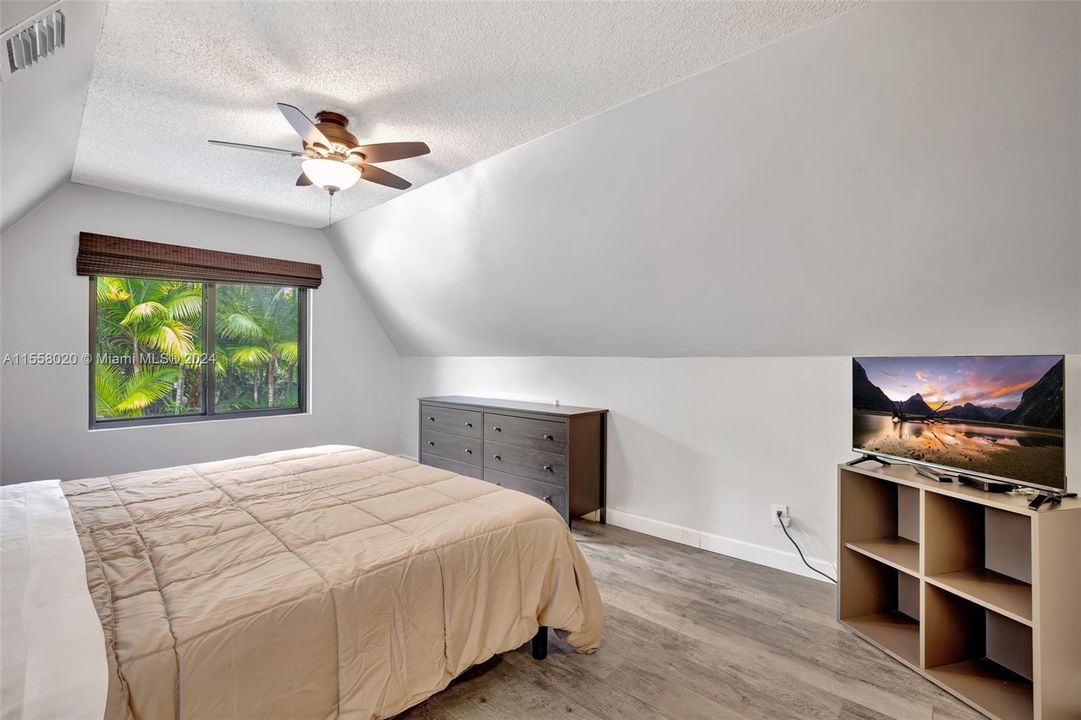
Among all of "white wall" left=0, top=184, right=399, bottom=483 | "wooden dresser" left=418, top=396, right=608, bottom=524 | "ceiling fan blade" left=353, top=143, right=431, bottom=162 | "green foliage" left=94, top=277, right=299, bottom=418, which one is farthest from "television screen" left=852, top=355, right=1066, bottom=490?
"green foliage" left=94, top=277, right=299, bottom=418

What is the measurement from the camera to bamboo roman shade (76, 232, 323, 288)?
353 centimetres

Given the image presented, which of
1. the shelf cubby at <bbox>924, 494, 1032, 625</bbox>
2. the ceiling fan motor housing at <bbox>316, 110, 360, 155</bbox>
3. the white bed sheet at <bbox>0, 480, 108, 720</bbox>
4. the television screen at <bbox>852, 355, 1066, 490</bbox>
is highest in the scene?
the ceiling fan motor housing at <bbox>316, 110, 360, 155</bbox>

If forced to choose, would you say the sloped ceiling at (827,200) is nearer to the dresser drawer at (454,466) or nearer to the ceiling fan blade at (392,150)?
the ceiling fan blade at (392,150)

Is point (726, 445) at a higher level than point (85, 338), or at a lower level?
lower

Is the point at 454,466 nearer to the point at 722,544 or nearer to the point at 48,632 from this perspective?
the point at 722,544

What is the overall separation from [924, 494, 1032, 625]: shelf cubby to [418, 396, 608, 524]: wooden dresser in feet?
6.48

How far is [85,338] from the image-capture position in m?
3.54

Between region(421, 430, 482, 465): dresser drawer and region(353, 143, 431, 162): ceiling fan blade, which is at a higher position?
region(353, 143, 431, 162): ceiling fan blade

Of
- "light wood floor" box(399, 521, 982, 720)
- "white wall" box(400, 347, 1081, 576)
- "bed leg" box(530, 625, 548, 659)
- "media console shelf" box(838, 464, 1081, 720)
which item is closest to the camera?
"media console shelf" box(838, 464, 1081, 720)

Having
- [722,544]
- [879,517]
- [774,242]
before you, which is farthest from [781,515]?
[774,242]

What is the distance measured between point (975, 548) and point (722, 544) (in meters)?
1.30

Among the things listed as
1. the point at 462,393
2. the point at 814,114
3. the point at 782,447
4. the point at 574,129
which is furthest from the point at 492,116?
the point at 462,393

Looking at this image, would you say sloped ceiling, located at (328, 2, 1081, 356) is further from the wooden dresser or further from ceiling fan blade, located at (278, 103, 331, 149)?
ceiling fan blade, located at (278, 103, 331, 149)

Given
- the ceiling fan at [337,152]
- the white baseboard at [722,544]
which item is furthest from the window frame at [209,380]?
the white baseboard at [722,544]
